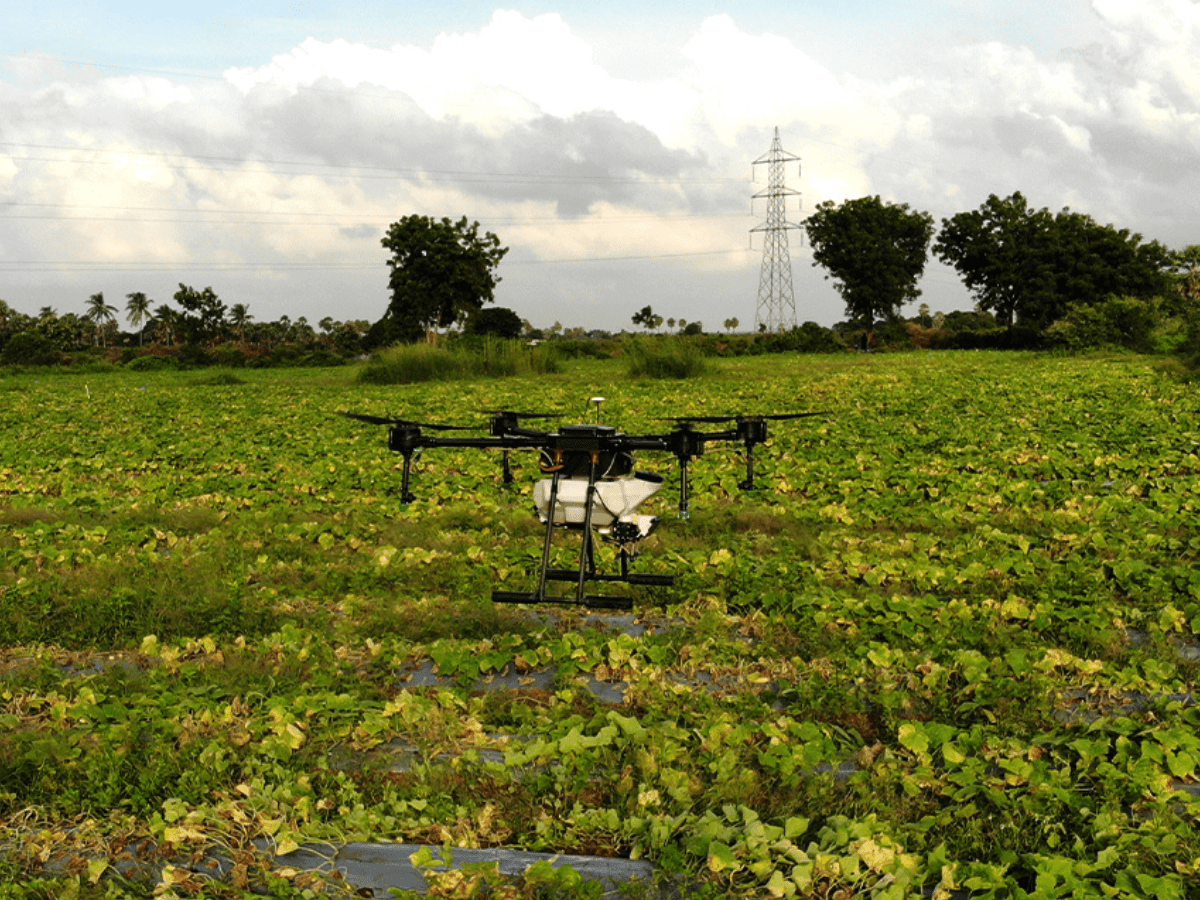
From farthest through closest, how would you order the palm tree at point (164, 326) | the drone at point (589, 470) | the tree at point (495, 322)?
the palm tree at point (164, 326)
the tree at point (495, 322)
the drone at point (589, 470)

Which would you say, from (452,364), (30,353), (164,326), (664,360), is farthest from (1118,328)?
(164,326)

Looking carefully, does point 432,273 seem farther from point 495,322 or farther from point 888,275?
point 888,275

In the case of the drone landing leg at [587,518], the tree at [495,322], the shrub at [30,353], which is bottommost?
the drone landing leg at [587,518]

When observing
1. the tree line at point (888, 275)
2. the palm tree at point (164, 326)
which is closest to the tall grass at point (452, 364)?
the tree line at point (888, 275)

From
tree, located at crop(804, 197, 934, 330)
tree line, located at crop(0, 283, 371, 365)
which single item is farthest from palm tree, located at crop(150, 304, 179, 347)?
tree, located at crop(804, 197, 934, 330)

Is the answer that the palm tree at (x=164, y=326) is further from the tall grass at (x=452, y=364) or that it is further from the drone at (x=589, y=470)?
the drone at (x=589, y=470)

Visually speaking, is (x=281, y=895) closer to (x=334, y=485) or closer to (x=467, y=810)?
(x=467, y=810)
